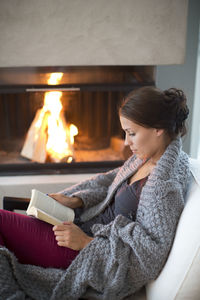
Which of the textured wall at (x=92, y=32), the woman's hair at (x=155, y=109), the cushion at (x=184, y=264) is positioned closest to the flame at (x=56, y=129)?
the textured wall at (x=92, y=32)

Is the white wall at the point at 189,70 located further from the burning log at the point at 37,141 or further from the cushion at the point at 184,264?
the cushion at the point at 184,264

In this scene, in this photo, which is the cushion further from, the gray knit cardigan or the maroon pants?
the maroon pants

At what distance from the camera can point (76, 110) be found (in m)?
2.38

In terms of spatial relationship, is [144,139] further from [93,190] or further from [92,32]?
[92,32]

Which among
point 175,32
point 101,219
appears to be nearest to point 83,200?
point 101,219

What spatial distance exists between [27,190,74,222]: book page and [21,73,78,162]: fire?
0.77 metres

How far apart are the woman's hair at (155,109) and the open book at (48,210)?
0.46 metres

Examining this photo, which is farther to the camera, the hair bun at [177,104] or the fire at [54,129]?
the fire at [54,129]

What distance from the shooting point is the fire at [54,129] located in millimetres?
2334

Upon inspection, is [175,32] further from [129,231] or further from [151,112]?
[129,231]

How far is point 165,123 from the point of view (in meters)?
1.49

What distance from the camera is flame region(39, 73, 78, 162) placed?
7.63 ft

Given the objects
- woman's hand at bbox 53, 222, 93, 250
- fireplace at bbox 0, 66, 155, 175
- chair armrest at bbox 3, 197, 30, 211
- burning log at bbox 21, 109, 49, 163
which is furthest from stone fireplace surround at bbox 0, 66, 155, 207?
woman's hand at bbox 53, 222, 93, 250

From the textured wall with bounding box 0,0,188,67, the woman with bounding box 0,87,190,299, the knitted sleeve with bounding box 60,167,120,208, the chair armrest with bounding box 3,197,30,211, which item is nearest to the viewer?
the woman with bounding box 0,87,190,299
